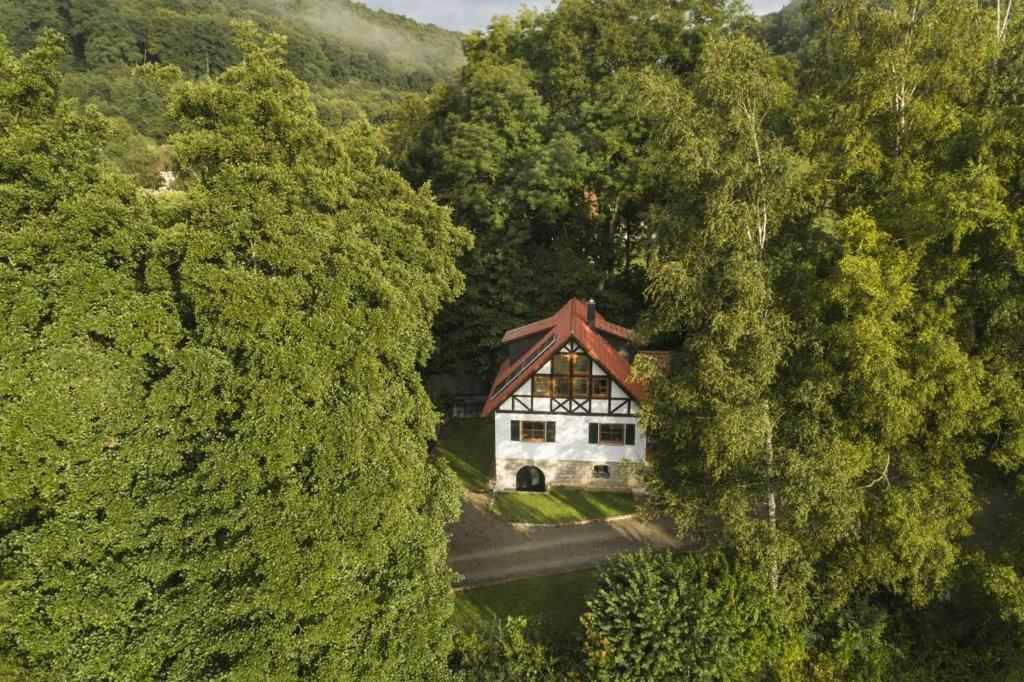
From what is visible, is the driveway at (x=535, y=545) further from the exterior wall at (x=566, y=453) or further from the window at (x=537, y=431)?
the window at (x=537, y=431)

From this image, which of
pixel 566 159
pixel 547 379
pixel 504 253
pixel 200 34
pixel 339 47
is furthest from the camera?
pixel 339 47

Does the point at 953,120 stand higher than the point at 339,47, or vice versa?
the point at 339,47

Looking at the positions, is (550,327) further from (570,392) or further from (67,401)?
(67,401)

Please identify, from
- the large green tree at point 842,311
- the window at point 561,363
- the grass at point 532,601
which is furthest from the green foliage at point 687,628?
the window at point 561,363

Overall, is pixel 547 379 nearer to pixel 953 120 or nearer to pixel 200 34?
pixel 953 120

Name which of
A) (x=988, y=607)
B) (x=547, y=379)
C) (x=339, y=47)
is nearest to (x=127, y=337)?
(x=547, y=379)

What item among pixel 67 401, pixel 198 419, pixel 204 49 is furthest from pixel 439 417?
pixel 204 49

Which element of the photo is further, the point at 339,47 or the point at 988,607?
→ the point at 339,47

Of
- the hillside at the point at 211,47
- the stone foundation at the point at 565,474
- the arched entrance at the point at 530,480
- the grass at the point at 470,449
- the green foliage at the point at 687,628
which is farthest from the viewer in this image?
the hillside at the point at 211,47
